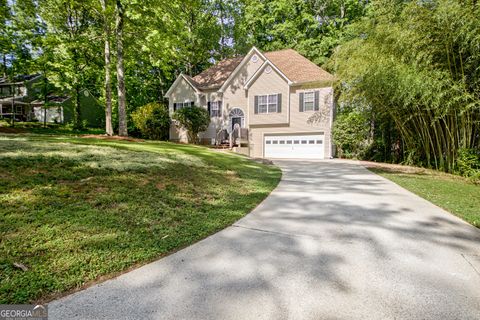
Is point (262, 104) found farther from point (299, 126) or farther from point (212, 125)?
point (212, 125)

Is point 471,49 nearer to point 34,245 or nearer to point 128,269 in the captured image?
point 128,269

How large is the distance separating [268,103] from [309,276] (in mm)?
15586

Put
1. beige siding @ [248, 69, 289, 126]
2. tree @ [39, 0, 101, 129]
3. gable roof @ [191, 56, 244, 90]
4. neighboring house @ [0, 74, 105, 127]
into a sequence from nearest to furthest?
tree @ [39, 0, 101, 129], beige siding @ [248, 69, 289, 126], gable roof @ [191, 56, 244, 90], neighboring house @ [0, 74, 105, 127]

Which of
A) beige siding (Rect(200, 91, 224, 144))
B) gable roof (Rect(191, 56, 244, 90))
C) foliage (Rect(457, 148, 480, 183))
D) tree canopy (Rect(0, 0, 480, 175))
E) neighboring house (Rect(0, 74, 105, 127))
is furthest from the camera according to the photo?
neighboring house (Rect(0, 74, 105, 127))

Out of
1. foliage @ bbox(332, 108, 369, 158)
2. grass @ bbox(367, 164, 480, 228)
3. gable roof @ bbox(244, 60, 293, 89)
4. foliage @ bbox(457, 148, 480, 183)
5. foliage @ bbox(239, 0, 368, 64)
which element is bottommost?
grass @ bbox(367, 164, 480, 228)

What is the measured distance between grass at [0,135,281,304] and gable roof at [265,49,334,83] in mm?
11458

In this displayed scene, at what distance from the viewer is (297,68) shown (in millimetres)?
17016

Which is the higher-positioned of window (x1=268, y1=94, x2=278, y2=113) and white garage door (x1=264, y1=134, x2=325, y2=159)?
window (x1=268, y1=94, x2=278, y2=113)

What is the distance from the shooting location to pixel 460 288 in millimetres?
2174

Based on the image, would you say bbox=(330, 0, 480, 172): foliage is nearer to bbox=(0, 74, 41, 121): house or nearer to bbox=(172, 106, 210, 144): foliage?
bbox=(172, 106, 210, 144): foliage

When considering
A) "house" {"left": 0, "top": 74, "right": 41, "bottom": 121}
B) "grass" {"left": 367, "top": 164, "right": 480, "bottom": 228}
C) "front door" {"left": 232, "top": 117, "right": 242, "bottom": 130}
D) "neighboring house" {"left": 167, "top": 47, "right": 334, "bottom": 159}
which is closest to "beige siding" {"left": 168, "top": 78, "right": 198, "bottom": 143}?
"neighboring house" {"left": 167, "top": 47, "right": 334, "bottom": 159}

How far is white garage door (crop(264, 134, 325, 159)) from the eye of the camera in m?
15.9

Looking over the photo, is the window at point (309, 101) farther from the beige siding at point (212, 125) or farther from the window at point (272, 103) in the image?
the beige siding at point (212, 125)

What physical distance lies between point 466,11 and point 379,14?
356 cm
